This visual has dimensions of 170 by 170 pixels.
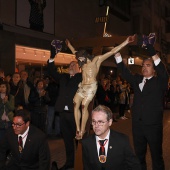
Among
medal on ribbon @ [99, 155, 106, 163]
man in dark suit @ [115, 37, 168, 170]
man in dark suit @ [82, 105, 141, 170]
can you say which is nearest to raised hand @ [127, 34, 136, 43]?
man in dark suit @ [115, 37, 168, 170]

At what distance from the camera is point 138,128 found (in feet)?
13.6

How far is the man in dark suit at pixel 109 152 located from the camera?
8.84 ft

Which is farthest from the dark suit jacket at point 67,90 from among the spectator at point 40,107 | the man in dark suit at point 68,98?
the spectator at point 40,107

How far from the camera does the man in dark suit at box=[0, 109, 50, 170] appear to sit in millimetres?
3469

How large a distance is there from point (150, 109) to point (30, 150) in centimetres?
171

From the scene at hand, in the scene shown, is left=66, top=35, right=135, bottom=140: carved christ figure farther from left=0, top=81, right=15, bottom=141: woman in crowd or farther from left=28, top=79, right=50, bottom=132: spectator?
left=28, top=79, right=50, bottom=132: spectator

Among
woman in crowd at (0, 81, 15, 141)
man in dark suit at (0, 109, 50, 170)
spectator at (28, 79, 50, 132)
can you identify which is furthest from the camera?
spectator at (28, 79, 50, 132)

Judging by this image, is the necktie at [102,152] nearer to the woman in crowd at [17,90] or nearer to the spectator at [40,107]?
the woman in crowd at [17,90]

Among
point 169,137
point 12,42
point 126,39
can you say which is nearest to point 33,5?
point 12,42

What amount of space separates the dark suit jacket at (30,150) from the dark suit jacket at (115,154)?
2.90ft

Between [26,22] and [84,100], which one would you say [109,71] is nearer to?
[26,22]

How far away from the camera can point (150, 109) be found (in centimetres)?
407

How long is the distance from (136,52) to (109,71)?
4.18 m

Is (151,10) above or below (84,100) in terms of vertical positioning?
above
